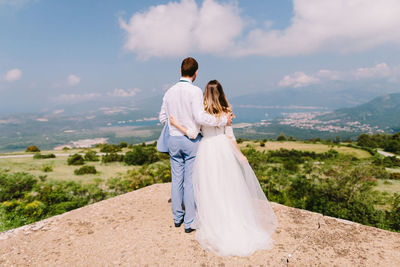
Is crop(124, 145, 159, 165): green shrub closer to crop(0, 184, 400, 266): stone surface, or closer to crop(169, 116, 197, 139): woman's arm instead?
crop(0, 184, 400, 266): stone surface

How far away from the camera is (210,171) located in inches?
138

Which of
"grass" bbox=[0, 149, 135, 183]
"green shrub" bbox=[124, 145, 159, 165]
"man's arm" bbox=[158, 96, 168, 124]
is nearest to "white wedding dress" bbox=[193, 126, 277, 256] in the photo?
"man's arm" bbox=[158, 96, 168, 124]

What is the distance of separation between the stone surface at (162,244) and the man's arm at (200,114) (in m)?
1.88

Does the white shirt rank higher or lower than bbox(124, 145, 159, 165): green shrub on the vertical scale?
higher

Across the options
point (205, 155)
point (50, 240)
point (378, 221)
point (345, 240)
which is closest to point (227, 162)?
point (205, 155)

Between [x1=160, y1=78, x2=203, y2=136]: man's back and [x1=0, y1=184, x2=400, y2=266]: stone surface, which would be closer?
[x1=0, y1=184, x2=400, y2=266]: stone surface

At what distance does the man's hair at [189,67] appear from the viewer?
133 inches

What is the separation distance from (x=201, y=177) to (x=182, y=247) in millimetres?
1074

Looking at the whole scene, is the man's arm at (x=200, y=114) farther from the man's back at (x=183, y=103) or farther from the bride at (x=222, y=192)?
the bride at (x=222, y=192)

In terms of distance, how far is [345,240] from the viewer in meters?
3.49

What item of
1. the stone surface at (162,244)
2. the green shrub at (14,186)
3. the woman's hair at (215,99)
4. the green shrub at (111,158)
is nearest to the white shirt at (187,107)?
the woman's hair at (215,99)

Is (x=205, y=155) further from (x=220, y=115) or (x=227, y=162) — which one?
(x=220, y=115)

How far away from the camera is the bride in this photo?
3312 millimetres

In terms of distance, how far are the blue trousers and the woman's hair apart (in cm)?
56
